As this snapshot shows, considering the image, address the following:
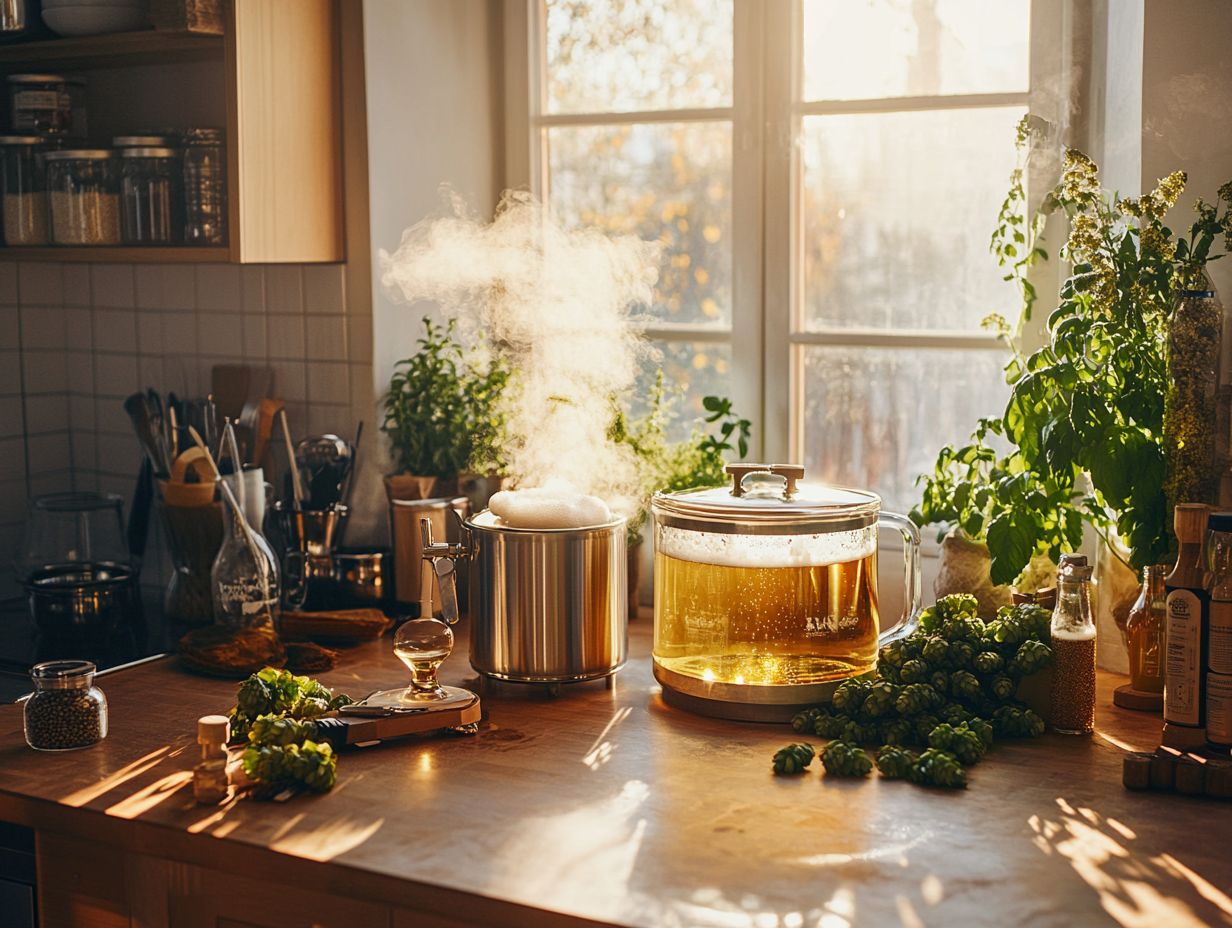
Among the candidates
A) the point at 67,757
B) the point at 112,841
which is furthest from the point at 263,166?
the point at 112,841

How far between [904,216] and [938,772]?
1012 millimetres

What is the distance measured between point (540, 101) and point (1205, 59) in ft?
3.74

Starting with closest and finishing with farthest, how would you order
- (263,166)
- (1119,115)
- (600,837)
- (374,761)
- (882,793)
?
(600,837) < (882,793) < (374,761) < (1119,115) < (263,166)

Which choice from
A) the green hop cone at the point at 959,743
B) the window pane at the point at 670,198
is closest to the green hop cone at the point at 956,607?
the green hop cone at the point at 959,743

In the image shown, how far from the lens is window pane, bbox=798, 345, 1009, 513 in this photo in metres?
2.21

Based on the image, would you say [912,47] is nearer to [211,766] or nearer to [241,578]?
[241,578]

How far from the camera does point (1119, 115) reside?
196 centimetres

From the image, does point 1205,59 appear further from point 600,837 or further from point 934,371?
point 600,837

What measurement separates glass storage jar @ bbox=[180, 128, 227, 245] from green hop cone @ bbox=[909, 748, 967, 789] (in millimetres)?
1297

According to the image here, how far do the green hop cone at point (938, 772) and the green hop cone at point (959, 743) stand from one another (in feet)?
0.16

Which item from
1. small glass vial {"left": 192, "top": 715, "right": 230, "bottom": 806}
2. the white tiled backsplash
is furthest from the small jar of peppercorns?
the white tiled backsplash

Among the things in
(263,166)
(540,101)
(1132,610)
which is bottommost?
(1132,610)

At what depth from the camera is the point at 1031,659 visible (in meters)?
1.69

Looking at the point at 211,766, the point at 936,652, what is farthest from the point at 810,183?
the point at 211,766
